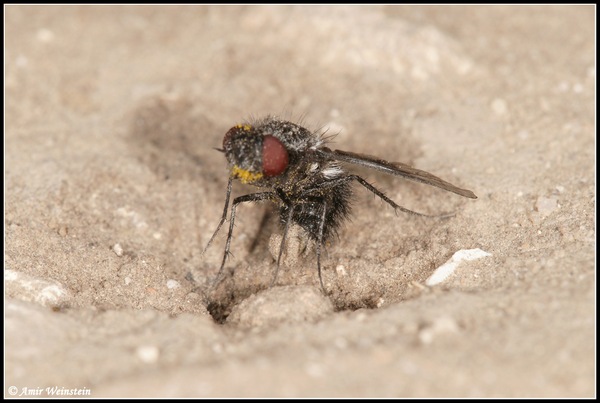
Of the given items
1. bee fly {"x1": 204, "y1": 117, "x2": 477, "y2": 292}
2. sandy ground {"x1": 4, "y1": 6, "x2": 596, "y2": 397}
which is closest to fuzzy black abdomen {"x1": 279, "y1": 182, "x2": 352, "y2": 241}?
bee fly {"x1": 204, "y1": 117, "x2": 477, "y2": 292}

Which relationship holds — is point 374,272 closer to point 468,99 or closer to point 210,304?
point 210,304

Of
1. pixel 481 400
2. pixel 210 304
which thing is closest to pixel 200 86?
pixel 210 304

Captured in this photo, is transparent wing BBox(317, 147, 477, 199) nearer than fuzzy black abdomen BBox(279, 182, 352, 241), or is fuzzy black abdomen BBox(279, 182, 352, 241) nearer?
transparent wing BBox(317, 147, 477, 199)

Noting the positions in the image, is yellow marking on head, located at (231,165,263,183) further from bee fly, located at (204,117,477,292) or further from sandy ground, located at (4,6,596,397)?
sandy ground, located at (4,6,596,397)

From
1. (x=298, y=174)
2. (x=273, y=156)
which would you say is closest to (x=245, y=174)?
(x=273, y=156)

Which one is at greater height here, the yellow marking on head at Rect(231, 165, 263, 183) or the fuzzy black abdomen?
the yellow marking on head at Rect(231, 165, 263, 183)

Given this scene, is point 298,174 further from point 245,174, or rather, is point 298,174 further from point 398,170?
point 398,170

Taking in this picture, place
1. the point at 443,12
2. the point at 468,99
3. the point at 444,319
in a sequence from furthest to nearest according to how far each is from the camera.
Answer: the point at 443,12 < the point at 468,99 < the point at 444,319
